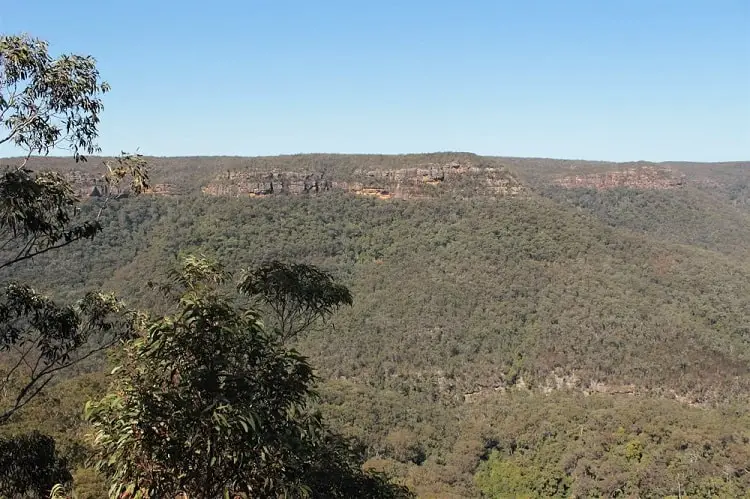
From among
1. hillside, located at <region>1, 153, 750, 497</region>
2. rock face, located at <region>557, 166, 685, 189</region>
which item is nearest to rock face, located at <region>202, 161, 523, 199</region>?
hillside, located at <region>1, 153, 750, 497</region>

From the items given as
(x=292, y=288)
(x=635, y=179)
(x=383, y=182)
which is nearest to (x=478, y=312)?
(x=383, y=182)

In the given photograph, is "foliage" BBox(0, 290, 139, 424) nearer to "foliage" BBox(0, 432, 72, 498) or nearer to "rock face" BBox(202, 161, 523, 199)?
"foliage" BBox(0, 432, 72, 498)

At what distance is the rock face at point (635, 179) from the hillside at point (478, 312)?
22.9 metres

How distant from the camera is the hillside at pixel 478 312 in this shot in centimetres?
2956

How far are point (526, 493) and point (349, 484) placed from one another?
23.7m

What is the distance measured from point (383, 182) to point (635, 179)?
53635 millimetres

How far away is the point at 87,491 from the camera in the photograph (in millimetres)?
13609

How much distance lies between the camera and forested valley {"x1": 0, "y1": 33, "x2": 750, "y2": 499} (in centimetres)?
534

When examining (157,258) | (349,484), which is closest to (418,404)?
(157,258)

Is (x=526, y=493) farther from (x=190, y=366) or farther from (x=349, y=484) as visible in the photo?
(x=190, y=366)

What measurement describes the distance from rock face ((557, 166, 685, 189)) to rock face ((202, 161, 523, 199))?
142ft

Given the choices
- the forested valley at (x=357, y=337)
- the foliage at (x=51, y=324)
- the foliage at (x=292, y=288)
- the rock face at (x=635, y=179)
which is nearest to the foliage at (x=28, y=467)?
the forested valley at (x=357, y=337)

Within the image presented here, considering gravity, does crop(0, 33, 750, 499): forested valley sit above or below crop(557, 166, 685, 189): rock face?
below

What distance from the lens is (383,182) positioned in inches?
2515
